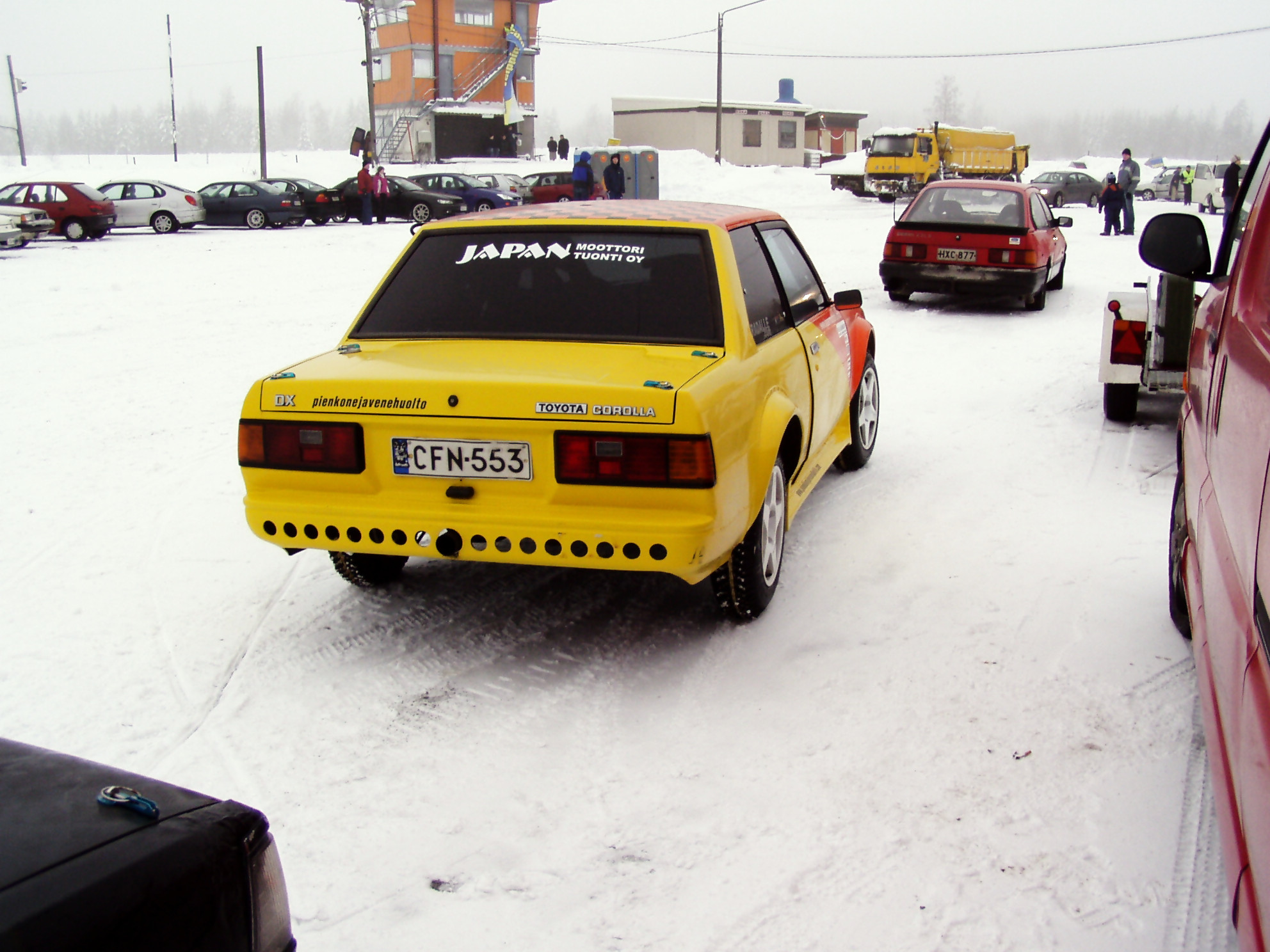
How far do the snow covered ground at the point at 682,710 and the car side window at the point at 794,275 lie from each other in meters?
1.06

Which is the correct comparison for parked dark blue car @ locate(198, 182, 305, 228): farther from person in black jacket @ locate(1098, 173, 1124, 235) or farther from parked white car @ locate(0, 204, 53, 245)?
person in black jacket @ locate(1098, 173, 1124, 235)

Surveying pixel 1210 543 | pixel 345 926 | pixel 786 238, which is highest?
pixel 786 238

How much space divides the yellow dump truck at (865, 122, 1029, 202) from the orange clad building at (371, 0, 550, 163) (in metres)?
23.1

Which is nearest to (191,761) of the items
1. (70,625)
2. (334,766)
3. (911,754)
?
(334,766)

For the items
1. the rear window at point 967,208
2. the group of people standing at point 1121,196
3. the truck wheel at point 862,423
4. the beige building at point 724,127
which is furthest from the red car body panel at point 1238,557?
the beige building at point 724,127

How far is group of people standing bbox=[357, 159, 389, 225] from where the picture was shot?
27.1m

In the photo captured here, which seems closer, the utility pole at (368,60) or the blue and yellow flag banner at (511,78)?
the utility pole at (368,60)

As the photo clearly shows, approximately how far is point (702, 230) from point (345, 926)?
2770 mm

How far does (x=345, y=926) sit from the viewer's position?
8.16 ft

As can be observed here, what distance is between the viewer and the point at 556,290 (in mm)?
4121

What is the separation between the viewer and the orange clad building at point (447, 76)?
5369 cm

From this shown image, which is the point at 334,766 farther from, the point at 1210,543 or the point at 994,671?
the point at 1210,543

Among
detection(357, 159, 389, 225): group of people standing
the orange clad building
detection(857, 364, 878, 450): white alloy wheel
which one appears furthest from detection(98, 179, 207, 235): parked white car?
the orange clad building

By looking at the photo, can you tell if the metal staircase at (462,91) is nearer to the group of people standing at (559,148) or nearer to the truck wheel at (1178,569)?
the group of people standing at (559,148)
